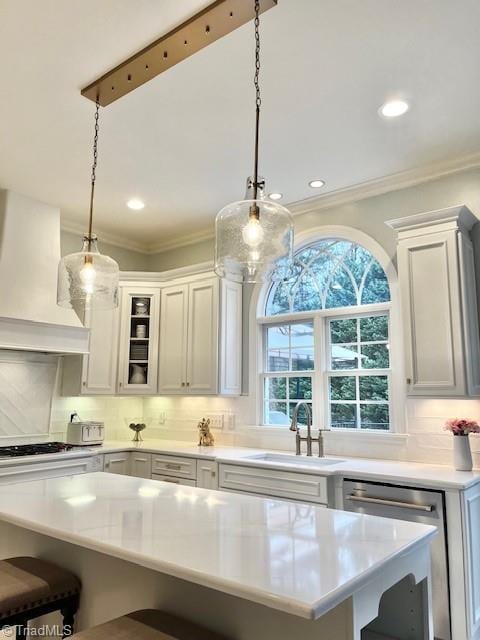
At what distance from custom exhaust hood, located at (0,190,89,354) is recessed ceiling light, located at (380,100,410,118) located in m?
2.77

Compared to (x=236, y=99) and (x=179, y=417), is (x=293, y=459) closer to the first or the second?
(x=179, y=417)

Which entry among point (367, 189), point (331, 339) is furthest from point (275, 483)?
point (367, 189)

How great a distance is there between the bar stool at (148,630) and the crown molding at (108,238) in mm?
3775

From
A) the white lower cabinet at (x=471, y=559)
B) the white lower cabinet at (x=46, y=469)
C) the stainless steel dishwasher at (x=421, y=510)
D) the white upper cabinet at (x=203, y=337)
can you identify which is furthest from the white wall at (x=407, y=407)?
the white lower cabinet at (x=46, y=469)

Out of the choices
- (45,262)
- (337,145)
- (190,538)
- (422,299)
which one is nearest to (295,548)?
→ (190,538)

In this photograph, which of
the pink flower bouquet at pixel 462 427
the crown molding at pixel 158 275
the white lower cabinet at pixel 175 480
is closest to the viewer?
the pink flower bouquet at pixel 462 427

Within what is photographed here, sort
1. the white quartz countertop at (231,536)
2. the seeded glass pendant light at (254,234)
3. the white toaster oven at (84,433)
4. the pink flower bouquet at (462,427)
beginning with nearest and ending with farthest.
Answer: the white quartz countertop at (231,536) → the seeded glass pendant light at (254,234) → the pink flower bouquet at (462,427) → the white toaster oven at (84,433)

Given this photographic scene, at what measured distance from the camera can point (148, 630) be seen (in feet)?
4.61

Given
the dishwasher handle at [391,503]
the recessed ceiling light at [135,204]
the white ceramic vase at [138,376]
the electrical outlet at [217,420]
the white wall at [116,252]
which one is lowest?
the dishwasher handle at [391,503]

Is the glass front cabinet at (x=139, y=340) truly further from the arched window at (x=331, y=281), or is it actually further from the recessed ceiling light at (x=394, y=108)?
the recessed ceiling light at (x=394, y=108)

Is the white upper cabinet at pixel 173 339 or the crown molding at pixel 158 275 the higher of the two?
the crown molding at pixel 158 275

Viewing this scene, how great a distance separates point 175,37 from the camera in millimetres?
2154

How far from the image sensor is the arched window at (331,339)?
11.9ft

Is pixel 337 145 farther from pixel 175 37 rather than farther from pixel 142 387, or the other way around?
pixel 142 387
